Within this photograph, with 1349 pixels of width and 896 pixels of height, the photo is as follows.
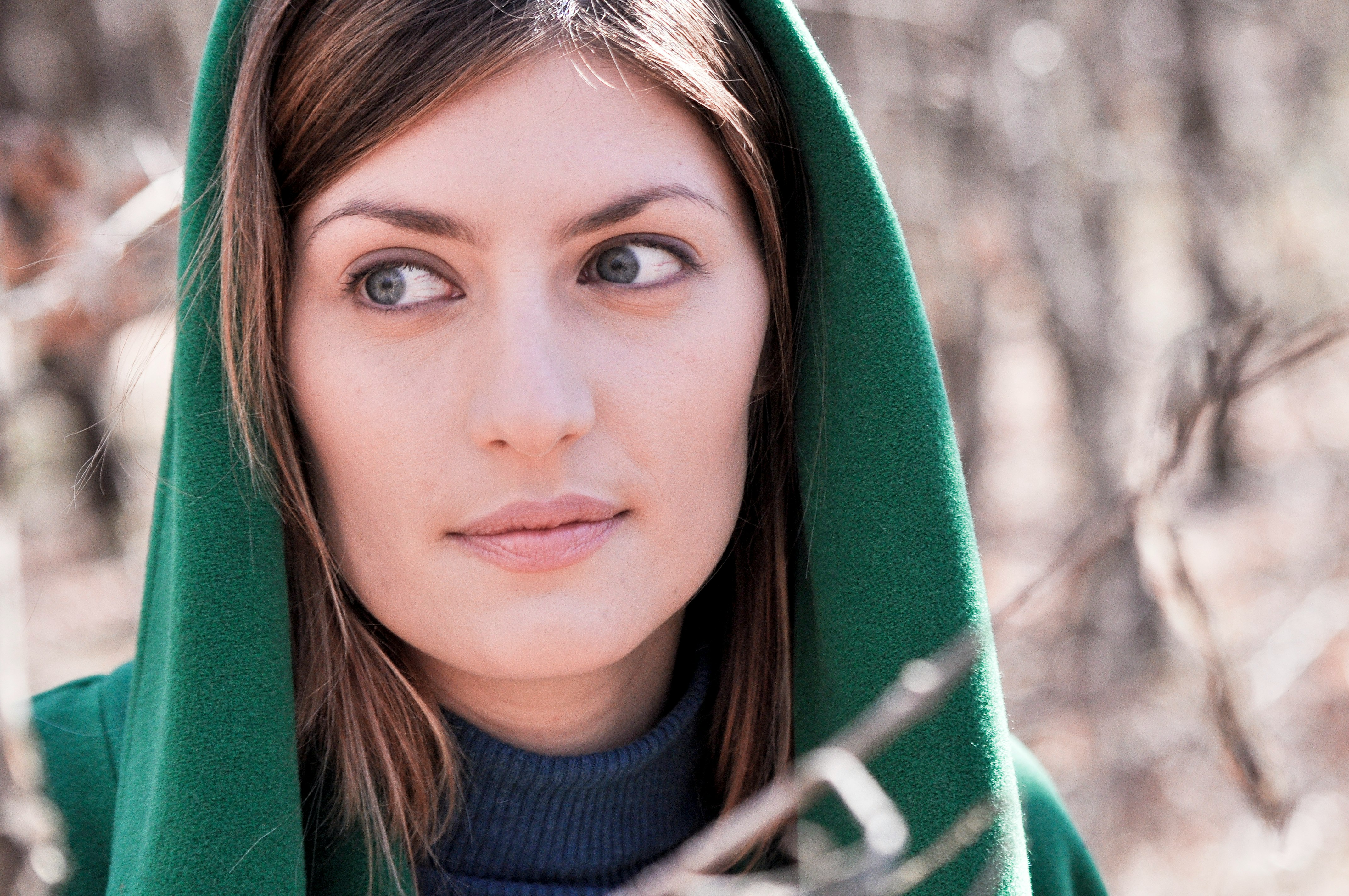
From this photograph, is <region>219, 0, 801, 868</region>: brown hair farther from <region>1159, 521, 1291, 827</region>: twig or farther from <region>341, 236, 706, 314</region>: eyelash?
<region>1159, 521, 1291, 827</region>: twig

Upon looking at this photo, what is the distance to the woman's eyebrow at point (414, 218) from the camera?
1472 millimetres

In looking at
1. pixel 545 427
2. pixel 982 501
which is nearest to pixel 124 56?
pixel 982 501

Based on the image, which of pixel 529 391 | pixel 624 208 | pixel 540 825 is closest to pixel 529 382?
pixel 529 391

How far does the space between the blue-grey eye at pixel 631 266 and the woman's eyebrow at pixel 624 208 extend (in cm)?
6

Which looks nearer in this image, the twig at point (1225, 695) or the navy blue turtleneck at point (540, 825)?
the twig at point (1225, 695)

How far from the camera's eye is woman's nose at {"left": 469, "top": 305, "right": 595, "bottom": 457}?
4.63 ft

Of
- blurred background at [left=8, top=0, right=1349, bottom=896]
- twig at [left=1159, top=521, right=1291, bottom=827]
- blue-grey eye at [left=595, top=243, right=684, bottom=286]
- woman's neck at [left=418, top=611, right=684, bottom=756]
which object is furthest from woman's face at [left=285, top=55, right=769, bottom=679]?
twig at [left=1159, top=521, right=1291, bottom=827]

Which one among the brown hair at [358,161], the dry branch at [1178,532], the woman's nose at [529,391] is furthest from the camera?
the brown hair at [358,161]

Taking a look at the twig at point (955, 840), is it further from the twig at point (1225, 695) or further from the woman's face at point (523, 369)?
the woman's face at point (523, 369)

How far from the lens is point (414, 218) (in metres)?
1.49

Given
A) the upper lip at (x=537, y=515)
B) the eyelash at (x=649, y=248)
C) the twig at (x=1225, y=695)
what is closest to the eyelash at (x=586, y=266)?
the eyelash at (x=649, y=248)

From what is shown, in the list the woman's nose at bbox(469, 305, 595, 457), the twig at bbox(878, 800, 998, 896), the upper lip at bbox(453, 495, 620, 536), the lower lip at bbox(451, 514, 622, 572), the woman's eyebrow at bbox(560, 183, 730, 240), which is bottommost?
the twig at bbox(878, 800, 998, 896)

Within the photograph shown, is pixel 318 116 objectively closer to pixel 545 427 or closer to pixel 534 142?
pixel 534 142

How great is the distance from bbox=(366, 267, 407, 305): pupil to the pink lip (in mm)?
314
